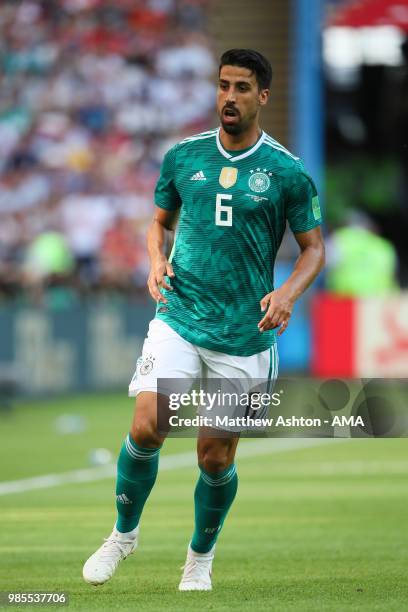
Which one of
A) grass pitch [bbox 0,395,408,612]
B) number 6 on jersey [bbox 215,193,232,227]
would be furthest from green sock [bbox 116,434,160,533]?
number 6 on jersey [bbox 215,193,232,227]

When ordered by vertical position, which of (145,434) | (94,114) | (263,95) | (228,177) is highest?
(263,95)

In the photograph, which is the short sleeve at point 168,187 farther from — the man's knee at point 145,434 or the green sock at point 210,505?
the green sock at point 210,505

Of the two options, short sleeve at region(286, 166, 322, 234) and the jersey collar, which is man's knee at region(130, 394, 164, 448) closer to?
short sleeve at region(286, 166, 322, 234)

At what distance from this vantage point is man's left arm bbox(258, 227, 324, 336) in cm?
613

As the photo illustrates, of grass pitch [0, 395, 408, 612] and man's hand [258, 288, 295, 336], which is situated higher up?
man's hand [258, 288, 295, 336]

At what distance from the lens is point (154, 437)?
629 cm

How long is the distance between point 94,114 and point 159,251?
19231 millimetres

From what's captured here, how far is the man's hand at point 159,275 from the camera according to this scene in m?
6.38

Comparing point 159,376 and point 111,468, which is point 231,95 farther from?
point 111,468

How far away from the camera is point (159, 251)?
257 inches

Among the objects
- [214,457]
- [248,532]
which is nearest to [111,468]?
[248,532]

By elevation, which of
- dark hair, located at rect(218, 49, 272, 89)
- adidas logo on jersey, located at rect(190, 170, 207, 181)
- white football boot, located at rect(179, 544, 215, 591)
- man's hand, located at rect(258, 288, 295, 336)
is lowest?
white football boot, located at rect(179, 544, 215, 591)

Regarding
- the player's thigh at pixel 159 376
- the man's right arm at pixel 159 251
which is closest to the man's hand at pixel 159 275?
the man's right arm at pixel 159 251

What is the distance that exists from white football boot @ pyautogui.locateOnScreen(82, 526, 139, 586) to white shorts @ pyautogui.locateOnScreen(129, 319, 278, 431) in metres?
0.64
